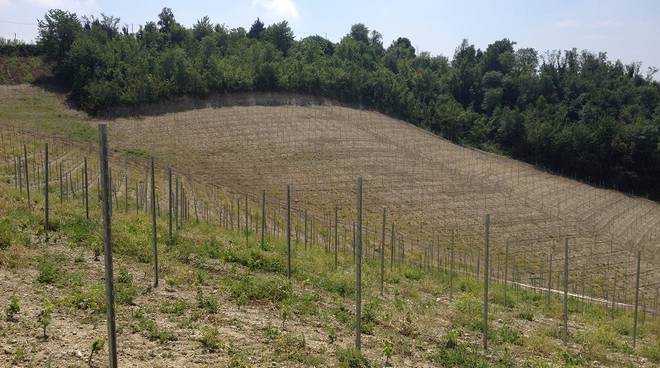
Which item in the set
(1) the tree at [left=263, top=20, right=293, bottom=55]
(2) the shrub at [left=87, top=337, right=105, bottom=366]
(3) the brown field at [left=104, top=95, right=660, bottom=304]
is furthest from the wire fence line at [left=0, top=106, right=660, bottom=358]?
(1) the tree at [left=263, top=20, right=293, bottom=55]

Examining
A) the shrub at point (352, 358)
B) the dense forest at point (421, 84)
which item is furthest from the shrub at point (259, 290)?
the dense forest at point (421, 84)

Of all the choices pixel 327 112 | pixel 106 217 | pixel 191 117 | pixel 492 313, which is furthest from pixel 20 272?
pixel 327 112

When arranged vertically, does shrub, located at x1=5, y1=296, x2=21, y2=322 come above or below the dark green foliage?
above

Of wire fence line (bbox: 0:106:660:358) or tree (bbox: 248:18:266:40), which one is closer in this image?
wire fence line (bbox: 0:106:660:358)

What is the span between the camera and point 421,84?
65.1 m

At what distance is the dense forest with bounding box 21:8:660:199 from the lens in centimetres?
4447

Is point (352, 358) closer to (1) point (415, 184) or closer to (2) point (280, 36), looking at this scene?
(1) point (415, 184)

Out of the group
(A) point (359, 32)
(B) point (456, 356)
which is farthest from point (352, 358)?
(A) point (359, 32)

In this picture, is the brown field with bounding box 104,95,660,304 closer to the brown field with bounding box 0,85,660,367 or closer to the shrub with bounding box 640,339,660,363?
the brown field with bounding box 0,85,660,367

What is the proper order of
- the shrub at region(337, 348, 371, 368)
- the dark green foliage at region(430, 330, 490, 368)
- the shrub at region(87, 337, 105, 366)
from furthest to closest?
the dark green foliage at region(430, 330, 490, 368), the shrub at region(337, 348, 371, 368), the shrub at region(87, 337, 105, 366)

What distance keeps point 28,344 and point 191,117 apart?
35.9m

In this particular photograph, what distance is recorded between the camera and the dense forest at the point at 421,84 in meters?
44.5

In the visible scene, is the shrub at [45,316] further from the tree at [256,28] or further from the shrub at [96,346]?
the tree at [256,28]

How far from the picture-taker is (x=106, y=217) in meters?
4.67
